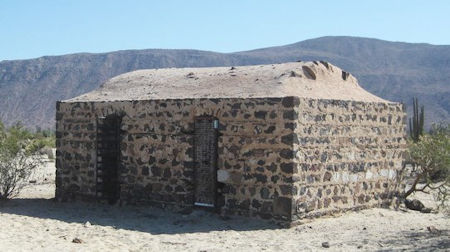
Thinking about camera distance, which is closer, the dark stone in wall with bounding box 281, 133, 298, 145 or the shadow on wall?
the dark stone in wall with bounding box 281, 133, 298, 145

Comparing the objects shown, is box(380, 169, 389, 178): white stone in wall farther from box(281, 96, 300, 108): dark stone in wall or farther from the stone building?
box(281, 96, 300, 108): dark stone in wall

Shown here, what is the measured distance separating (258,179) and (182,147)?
1707 mm

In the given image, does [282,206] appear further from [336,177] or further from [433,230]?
[433,230]

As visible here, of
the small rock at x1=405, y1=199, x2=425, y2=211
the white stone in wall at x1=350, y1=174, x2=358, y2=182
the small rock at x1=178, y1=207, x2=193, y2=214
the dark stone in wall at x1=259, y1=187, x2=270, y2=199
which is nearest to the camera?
the dark stone in wall at x1=259, y1=187, x2=270, y2=199

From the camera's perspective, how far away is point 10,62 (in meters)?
80.6

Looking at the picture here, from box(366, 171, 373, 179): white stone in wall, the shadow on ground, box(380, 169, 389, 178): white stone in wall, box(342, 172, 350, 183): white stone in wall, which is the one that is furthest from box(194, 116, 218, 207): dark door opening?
box(380, 169, 389, 178): white stone in wall

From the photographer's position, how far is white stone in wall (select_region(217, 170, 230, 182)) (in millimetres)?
10555

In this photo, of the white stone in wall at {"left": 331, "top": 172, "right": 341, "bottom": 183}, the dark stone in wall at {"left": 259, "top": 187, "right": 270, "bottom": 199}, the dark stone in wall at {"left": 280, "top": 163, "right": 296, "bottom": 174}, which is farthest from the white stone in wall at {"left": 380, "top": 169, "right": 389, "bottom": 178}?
the dark stone in wall at {"left": 259, "top": 187, "right": 270, "bottom": 199}

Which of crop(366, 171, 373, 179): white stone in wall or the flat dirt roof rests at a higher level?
the flat dirt roof

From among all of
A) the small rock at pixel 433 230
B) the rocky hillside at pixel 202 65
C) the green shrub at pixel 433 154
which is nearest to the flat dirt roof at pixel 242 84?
the green shrub at pixel 433 154

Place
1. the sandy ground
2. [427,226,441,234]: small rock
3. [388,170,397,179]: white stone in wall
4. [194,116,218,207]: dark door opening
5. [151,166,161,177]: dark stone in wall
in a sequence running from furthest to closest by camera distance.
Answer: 1. [388,170,397,179]: white stone in wall
2. [151,166,161,177]: dark stone in wall
3. [194,116,218,207]: dark door opening
4. [427,226,441,234]: small rock
5. the sandy ground

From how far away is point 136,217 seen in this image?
11.0m

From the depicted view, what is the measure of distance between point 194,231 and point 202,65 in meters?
66.2

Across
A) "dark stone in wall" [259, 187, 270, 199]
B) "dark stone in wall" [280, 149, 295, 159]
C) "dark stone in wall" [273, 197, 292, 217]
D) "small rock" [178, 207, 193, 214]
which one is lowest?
"small rock" [178, 207, 193, 214]
